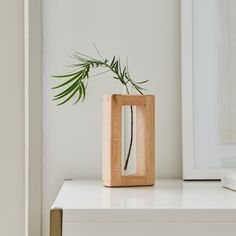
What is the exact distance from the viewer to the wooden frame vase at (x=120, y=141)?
118 cm

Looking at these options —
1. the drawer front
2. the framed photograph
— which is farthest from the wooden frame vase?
the drawer front

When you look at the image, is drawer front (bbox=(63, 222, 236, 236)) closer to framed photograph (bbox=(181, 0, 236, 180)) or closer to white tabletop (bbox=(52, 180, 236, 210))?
white tabletop (bbox=(52, 180, 236, 210))

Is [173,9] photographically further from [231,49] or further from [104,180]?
[104,180]

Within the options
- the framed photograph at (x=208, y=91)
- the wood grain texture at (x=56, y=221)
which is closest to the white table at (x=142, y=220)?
the wood grain texture at (x=56, y=221)

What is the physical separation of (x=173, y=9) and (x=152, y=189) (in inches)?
21.2

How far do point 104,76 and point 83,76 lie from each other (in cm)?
11

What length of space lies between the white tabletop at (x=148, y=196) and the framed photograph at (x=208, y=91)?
0.09 metres

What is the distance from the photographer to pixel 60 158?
1394mm

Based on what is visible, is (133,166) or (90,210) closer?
(90,210)
